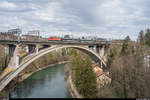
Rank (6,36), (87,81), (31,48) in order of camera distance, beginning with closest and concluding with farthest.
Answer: (87,81) → (6,36) → (31,48)

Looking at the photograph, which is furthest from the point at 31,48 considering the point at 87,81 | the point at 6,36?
the point at 87,81

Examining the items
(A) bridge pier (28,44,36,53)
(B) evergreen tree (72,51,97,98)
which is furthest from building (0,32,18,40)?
(B) evergreen tree (72,51,97,98)

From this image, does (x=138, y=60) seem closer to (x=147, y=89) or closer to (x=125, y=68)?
(x=125, y=68)

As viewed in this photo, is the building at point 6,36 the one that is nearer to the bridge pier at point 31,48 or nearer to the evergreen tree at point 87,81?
the bridge pier at point 31,48

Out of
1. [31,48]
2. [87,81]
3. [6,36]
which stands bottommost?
[87,81]

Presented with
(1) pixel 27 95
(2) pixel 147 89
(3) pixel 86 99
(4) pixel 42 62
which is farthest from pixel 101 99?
(4) pixel 42 62

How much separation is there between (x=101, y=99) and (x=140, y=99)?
3509mm

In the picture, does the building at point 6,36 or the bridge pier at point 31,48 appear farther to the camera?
the bridge pier at point 31,48

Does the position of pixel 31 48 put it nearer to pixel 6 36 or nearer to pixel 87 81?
pixel 6 36

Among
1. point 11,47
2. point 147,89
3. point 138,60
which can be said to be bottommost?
point 147,89

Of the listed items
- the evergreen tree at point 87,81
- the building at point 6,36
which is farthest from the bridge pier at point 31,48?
the evergreen tree at point 87,81

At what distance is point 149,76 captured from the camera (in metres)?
12.1

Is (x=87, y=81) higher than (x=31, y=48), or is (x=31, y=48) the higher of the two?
(x=31, y=48)

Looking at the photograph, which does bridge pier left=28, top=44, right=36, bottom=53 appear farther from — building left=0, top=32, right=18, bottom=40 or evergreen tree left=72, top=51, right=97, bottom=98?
evergreen tree left=72, top=51, right=97, bottom=98
